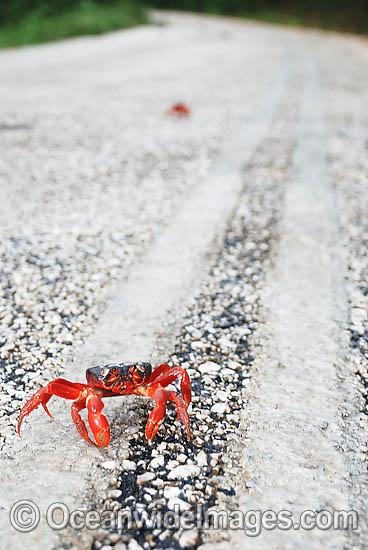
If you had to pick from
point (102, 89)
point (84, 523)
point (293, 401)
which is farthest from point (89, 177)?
point (102, 89)

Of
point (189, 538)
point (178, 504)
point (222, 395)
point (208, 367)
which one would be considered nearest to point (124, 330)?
point (208, 367)

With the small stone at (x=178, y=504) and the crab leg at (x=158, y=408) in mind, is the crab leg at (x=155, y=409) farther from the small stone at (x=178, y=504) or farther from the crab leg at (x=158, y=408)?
the small stone at (x=178, y=504)

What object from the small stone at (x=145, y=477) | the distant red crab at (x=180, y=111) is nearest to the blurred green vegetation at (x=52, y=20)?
the distant red crab at (x=180, y=111)

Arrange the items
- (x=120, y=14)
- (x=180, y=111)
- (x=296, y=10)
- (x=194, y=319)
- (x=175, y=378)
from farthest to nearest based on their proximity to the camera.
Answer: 1. (x=296, y=10)
2. (x=120, y=14)
3. (x=180, y=111)
4. (x=194, y=319)
5. (x=175, y=378)

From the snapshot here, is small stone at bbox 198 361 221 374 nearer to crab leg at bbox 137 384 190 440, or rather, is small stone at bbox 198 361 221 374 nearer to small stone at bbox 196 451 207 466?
crab leg at bbox 137 384 190 440

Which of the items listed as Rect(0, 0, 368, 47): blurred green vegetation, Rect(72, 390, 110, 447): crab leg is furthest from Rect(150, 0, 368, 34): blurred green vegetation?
Rect(72, 390, 110, 447): crab leg

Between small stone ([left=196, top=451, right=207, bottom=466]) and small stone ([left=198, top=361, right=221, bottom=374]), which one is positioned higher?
small stone ([left=196, top=451, right=207, bottom=466])

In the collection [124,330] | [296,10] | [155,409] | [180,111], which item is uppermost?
[155,409]

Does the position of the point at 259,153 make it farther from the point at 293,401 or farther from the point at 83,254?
the point at 293,401

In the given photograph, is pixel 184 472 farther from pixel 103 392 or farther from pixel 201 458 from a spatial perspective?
pixel 103 392
